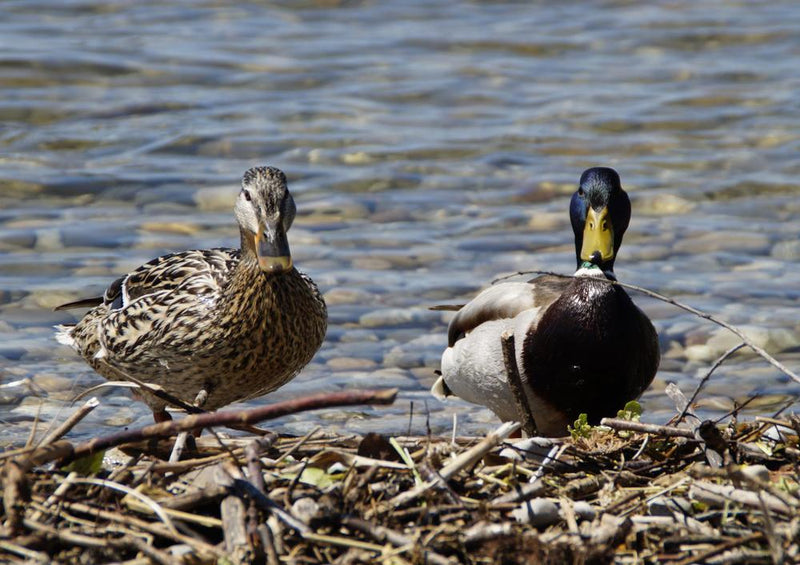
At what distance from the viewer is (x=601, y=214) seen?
5438 mm

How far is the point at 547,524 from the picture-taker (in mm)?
3330

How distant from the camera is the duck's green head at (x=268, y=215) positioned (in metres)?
4.77

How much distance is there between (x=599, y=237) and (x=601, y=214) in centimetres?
10

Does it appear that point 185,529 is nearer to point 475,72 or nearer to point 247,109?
point 247,109

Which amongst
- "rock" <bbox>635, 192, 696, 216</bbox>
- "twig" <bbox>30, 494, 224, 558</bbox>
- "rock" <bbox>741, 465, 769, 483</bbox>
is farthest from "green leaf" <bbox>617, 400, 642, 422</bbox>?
"rock" <bbox>635, 192, 696, 216</bbox>

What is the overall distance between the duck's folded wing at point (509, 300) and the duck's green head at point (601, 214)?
0.65ft

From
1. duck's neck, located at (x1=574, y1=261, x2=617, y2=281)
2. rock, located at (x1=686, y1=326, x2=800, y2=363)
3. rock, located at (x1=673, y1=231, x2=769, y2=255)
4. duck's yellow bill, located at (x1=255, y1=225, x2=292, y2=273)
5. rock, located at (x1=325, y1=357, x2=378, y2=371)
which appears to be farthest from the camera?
rock, located at (x1=673, y1=231, x2=769, y2=255)

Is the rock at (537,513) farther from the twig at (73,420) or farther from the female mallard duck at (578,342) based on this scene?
the female mallard duck at (578,342)

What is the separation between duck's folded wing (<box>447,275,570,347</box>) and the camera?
5465mm

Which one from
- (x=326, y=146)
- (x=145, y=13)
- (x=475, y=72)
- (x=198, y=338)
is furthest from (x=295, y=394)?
(x=145, y=13)

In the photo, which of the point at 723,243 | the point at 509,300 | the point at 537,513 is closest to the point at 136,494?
the point at 537,513

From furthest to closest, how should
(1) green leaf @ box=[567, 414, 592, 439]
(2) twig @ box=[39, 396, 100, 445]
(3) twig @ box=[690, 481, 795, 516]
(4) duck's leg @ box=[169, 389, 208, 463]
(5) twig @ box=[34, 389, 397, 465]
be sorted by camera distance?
(1) green leaf @ box=[567, 414, 592, 439]
(4) duck's leg @ box=[169, 389, 208, 463]
(2) twig @ box=[39, 396, 100, 445]
(3) twig @ box=[690, 481, 795, 516]
(5) twig @ box=[34, 389, 397, 465]

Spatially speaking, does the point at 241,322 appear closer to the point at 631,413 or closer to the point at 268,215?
the point at 268,215

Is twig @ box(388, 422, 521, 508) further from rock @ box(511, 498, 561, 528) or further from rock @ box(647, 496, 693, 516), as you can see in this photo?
rock @ box(647, 496, 693, 516)
